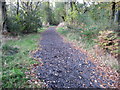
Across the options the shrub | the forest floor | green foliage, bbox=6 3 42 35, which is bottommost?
the forest floor

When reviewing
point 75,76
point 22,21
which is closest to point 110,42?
point 75,76

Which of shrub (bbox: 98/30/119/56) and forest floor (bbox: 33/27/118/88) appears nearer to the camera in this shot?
forest floor (bbox: 33/27/118/88)

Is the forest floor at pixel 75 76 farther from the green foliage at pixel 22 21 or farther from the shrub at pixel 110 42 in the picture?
the green foliage at pixel 22 21

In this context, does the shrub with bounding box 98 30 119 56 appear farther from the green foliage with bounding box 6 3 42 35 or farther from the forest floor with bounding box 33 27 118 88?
the green foliage with bounding box 6 3 42 35

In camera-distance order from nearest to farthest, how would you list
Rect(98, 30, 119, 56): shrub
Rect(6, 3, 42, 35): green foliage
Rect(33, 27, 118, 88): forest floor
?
Rect(33, 27, 118, 88): forest floor
Rect(98, 30, 119, 56): shrub
Rect(6, 3, 42, 35): green foliage

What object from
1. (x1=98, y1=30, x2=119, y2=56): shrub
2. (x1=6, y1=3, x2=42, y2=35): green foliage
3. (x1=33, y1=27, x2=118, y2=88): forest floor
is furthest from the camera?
(x1=6, y1=3, x2=42, y2=35): green foliage

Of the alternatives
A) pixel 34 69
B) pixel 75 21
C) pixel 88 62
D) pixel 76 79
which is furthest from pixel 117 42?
pixel 75 21

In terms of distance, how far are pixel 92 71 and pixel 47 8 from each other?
34.6 m

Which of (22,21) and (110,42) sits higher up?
(22,21)

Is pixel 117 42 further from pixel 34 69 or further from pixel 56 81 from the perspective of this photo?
pixel 34 69

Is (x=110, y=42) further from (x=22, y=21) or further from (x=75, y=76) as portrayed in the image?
(x=22, y=21)

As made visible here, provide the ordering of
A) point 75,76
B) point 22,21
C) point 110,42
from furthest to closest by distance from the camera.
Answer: point 22,21, point 110,42, point 75,76

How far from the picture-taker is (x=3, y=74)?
3.34 metres

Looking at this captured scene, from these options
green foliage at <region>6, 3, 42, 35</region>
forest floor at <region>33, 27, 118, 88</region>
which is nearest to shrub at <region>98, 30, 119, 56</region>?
forest floor at <region>33, 27, 118, 88</region>
